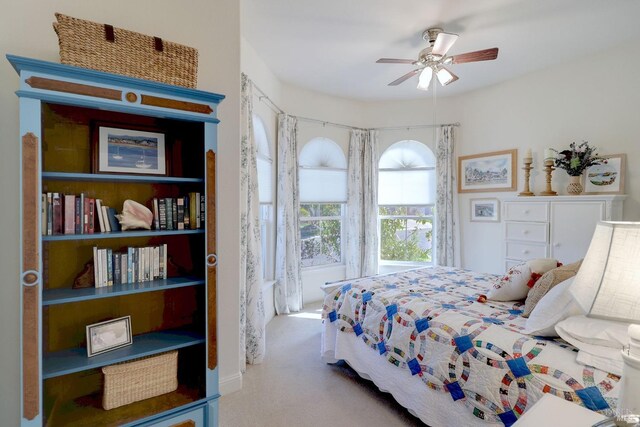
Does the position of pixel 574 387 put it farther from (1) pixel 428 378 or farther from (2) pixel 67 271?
(2) pixel 67 271

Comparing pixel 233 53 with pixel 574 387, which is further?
pixel 233 53

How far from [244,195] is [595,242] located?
236 cm

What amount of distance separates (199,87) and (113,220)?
1119mm

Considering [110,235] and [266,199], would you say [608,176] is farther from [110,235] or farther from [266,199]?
[110,235]

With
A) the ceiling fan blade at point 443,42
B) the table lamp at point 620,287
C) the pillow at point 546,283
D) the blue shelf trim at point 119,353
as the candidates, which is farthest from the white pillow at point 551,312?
the ceiling fan blade at point 443,42

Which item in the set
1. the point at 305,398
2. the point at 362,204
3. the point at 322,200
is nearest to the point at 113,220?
the point at 305,398

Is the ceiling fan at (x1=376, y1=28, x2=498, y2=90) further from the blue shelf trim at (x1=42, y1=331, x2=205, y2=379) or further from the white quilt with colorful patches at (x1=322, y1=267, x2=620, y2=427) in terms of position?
Answer: the blue shelf trim at (x1=42, y1=331, x2=205, y2=379)

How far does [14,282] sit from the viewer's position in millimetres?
1726

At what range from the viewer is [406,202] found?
5.12m

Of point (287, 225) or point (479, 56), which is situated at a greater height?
point (479, 56)

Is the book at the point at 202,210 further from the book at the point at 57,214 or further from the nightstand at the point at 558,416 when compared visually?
the nightstand at the point at 558,416

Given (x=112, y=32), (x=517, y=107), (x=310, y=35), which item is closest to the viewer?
(x=112, y=32)

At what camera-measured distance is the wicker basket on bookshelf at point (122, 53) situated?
1438 mm

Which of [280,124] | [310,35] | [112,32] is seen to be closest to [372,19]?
[310,35]
